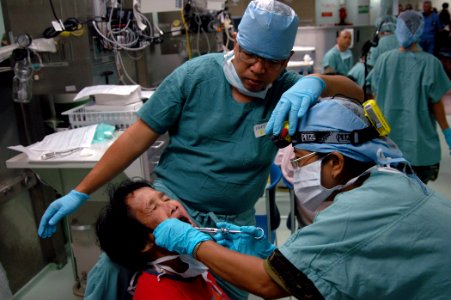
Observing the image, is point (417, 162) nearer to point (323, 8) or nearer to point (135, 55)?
point (135, 55)

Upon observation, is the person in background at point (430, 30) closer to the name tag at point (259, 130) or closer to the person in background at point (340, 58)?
the person in background at point (340, 58)

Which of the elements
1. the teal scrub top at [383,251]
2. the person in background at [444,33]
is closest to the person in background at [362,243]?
the teal scrub top at [383,251]

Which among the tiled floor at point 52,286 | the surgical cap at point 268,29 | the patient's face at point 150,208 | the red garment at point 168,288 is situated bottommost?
the tiled floor at point 52,286

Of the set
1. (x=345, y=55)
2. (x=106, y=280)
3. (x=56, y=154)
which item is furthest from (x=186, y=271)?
(x=345, y=55)

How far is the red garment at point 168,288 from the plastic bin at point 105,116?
3.82 feet

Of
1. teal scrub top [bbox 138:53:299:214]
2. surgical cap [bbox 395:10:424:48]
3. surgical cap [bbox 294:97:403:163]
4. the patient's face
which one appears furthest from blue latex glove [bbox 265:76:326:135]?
surgical cap [bbox 395:10:424:48]

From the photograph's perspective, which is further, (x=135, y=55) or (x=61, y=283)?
(x=135, y=55)

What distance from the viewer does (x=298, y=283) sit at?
36.2 inches

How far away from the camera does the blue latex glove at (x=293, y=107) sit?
1.11 m

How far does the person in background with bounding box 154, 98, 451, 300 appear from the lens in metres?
0.88

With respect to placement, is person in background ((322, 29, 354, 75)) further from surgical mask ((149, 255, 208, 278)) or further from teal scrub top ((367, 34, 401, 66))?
surgical mask ((149, 255, 208, 278))

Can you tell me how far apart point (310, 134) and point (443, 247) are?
38 cm

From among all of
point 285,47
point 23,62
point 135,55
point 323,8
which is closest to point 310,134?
point 285,47

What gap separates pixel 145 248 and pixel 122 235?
0.08m
